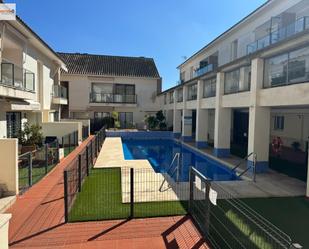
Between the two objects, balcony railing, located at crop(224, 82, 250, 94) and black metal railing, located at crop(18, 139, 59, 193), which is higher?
balcony railing, located at crop(224, 82, 250, 94)

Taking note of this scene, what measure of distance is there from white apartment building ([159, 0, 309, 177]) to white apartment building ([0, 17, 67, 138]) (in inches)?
478

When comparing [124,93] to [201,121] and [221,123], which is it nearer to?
[201,121]

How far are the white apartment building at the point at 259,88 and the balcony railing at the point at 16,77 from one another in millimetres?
Answer: 12122

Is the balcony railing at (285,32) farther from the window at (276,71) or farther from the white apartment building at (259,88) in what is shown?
the window at (276,71)

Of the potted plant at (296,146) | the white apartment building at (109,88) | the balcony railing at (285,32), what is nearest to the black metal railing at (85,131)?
the white apartment building at (109,88)

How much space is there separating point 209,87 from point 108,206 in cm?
1504

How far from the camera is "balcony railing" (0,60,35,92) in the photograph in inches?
467

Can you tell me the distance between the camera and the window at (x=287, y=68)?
10.6 metres

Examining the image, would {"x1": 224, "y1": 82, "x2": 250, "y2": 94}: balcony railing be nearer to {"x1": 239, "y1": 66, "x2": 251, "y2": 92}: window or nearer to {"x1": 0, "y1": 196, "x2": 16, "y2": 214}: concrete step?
{"x1": 239, "y1": 66, "x2": 251, "y2": 92}: window

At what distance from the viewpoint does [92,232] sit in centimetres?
639

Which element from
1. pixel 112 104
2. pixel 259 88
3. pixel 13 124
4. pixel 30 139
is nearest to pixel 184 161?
Result: pixel 259 88

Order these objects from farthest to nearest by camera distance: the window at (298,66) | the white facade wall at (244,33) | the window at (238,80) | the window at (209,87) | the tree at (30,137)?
the window at (209,87) < the white facade wall at (244,33) < the window at (238,80) < the tree at (30,137) < the window at (298,66)

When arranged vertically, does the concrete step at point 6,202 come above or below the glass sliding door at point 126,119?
below

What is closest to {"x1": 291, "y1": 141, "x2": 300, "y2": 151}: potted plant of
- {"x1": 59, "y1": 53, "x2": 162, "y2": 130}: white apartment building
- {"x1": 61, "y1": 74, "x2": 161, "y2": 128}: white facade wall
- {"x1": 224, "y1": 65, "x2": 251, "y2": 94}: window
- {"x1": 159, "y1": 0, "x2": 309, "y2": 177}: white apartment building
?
{"x1": 159, "y1": 0, "x2": 309, "y2": 177}: white apartment building
